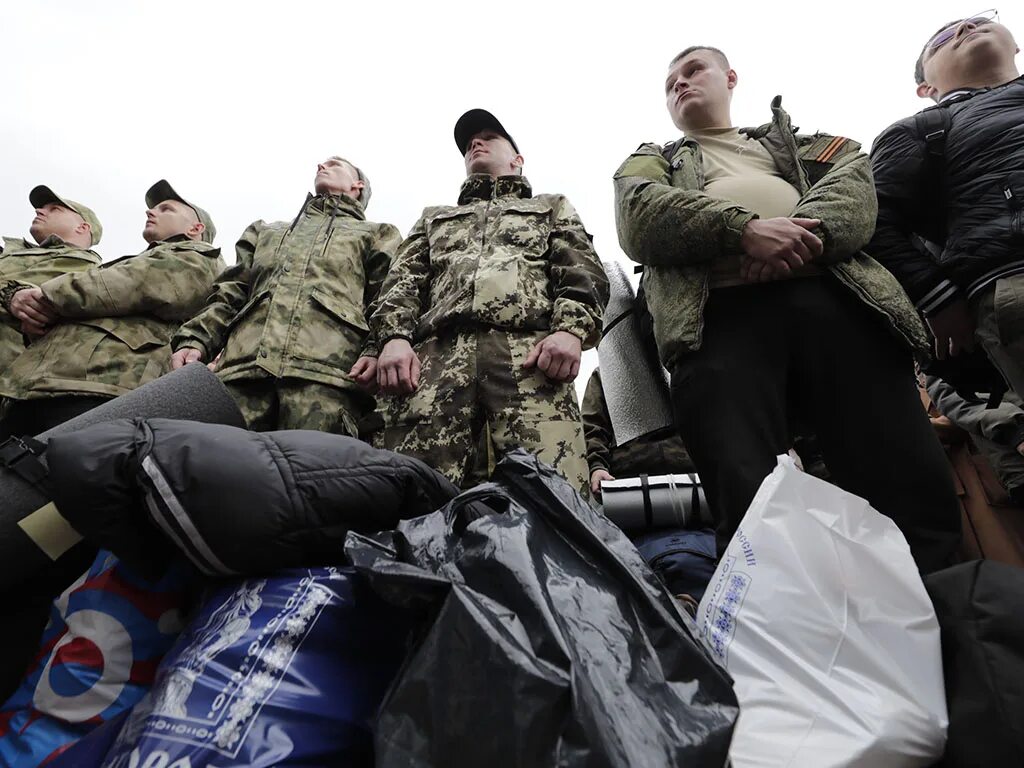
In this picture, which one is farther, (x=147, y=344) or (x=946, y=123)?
(x=147, y=344)

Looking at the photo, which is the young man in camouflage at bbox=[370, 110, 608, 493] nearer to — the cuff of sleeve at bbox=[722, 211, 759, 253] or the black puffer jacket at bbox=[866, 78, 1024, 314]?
the cuff of sleeve at bbox=[722, 211, 759, 253]

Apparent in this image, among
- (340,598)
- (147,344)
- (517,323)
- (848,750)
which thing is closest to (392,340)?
(517,323)

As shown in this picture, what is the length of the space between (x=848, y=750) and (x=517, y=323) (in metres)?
1.32

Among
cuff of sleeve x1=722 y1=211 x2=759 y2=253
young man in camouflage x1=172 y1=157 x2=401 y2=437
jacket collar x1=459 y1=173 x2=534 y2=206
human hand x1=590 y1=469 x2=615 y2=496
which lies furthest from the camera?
human hand x1=590 y1=469 x2=615 y2=496

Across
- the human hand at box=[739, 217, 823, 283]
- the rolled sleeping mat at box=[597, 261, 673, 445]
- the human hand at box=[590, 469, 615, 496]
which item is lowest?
the human hand at box=[590, 469, 615, 496]

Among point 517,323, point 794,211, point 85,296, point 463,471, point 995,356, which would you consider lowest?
point 463,471

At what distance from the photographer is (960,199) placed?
1598mm

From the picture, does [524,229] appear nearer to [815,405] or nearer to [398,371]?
[398,371]

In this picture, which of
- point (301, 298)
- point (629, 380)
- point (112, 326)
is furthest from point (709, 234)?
point (112, 326)

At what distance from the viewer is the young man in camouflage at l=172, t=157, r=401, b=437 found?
78.3 inches

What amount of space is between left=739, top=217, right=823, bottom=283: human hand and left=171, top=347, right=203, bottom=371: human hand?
5.96ft

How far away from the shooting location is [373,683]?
79 cm

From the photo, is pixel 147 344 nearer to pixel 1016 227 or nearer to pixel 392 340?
pixel 392 340

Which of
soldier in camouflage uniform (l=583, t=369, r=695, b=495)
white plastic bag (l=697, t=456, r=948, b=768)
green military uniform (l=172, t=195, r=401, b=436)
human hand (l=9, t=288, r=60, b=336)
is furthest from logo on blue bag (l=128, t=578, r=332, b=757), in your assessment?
human hand (l=9, t=288, r=60, b=336)
